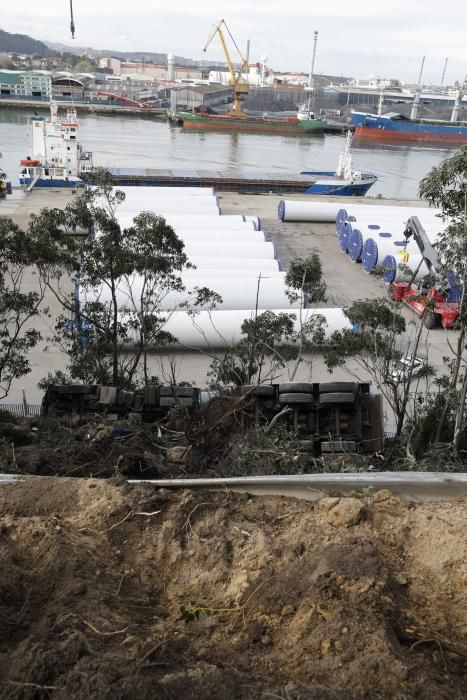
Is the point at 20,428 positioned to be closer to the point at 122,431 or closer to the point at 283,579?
the point at 122,431

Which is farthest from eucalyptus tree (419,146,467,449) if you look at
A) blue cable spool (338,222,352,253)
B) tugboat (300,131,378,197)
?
tugboat (300,131,378,197)

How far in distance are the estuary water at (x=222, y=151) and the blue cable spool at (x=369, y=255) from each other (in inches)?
1037

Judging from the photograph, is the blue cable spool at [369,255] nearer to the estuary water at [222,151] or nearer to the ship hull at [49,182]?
the ship hull at [49,182]

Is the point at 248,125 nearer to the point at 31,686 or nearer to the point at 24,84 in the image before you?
the point at 24,84

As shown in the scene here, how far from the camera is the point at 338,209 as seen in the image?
35969 millimetres

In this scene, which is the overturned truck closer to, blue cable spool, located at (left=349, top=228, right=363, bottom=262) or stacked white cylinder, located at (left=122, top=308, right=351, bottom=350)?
stacked white cylinder, located at (left=122, top=308, right=351, bottom=350)

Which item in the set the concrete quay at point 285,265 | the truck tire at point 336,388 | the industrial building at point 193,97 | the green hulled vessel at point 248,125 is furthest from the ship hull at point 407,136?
the truck tire at point 336,388

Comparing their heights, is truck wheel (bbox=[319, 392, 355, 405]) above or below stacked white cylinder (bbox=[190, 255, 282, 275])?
above

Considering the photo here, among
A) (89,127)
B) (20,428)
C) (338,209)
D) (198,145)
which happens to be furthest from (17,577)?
(89,127)

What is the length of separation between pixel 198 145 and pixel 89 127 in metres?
17.5

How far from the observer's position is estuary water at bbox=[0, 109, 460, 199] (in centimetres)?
5757

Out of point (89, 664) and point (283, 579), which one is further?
point (283, 579)

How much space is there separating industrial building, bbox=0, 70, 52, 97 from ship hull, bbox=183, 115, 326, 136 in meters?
28.0

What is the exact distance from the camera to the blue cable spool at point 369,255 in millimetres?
26844
